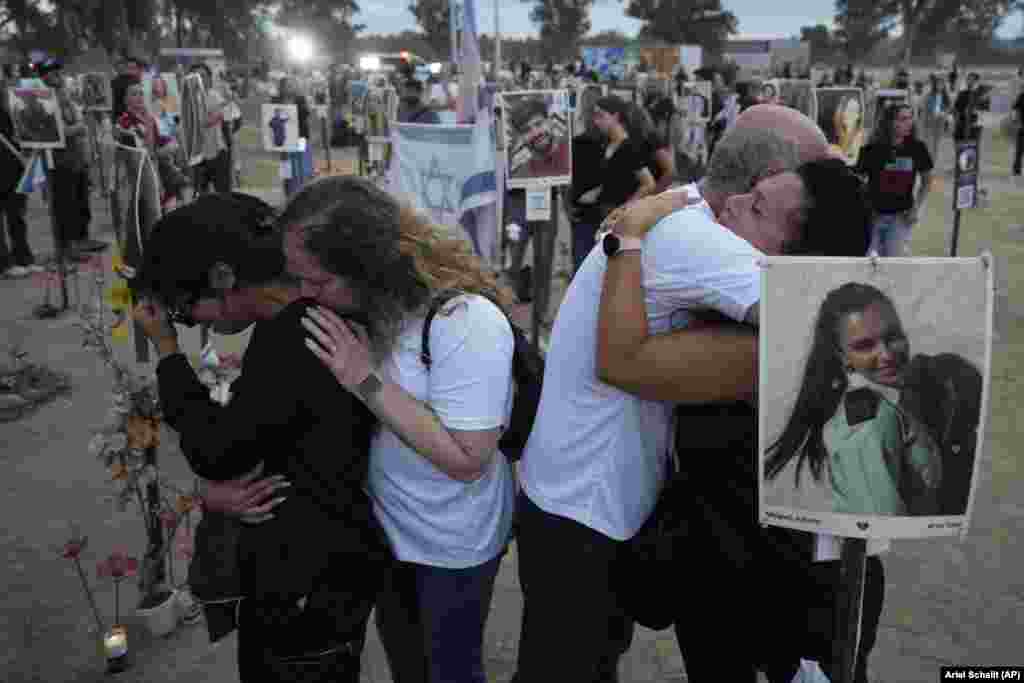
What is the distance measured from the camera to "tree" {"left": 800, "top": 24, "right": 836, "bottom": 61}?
261 ft

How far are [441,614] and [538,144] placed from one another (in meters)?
4.98

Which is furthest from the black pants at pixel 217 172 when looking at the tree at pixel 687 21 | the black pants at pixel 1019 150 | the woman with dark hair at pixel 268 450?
the tree at pixel 687 21

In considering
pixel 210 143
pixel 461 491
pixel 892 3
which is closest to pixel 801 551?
pixel 461 491

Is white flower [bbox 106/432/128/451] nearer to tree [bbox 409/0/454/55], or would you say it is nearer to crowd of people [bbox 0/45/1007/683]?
crowd of people [bbox 0/45/1007/683]

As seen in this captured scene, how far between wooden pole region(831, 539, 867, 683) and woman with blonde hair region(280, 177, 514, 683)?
0.70 metres

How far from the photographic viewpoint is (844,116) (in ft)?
30.0

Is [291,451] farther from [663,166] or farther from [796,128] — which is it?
[663,166]

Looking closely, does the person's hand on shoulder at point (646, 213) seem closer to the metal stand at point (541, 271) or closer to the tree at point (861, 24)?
the metal stand at point (541, 271)

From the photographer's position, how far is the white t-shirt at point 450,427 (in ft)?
5.71

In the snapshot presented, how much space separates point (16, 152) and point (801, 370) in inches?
369

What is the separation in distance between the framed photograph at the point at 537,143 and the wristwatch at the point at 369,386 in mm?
4817

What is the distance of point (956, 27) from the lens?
78.2 m

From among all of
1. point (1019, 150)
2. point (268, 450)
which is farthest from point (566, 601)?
point (1019, 150)

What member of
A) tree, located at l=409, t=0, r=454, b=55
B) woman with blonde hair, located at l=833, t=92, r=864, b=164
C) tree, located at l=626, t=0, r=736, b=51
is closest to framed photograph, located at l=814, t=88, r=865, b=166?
woman with blonde hair, located at l=833, t=92, r=864, b=164
